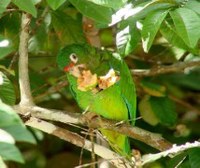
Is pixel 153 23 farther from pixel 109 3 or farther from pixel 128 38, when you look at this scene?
pixel 128 38

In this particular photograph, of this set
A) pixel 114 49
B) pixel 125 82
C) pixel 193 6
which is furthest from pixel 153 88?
pixel 193 6

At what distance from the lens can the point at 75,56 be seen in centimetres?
194

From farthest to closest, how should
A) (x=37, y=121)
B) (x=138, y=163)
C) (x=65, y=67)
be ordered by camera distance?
(x=65, y=67) < (x=37, y=121) < (x=138, y=163)

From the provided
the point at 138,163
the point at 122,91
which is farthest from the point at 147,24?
the point at 122,91

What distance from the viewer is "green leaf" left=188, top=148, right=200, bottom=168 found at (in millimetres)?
1704

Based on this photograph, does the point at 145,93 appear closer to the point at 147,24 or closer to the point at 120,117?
the point at 120,117

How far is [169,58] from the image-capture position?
2656mm

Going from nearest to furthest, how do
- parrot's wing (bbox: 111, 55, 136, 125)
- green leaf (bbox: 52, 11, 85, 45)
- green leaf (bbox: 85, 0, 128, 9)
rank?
green leaf (bbox: 85, 0, 128, 9)
parrot's wing (bbox: 111, 55, 136, 125)
green leaf (bbox: 52, 11, 85, 45)

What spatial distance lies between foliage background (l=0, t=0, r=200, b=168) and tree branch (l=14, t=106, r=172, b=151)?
0.10m

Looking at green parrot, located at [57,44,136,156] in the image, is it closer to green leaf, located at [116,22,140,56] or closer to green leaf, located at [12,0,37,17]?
green leaf, located at [116,22,140,56]

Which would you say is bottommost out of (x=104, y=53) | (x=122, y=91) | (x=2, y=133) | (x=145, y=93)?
(x=145, y=93)

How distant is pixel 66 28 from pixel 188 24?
A: 2.92ft

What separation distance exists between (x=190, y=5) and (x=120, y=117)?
67cm

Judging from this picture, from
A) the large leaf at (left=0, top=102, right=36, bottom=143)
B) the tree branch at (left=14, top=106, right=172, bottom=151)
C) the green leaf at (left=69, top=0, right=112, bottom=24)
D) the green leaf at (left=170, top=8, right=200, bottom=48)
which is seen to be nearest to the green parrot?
the tree branch at (left=14, top=106, right=172, bottom=151)
